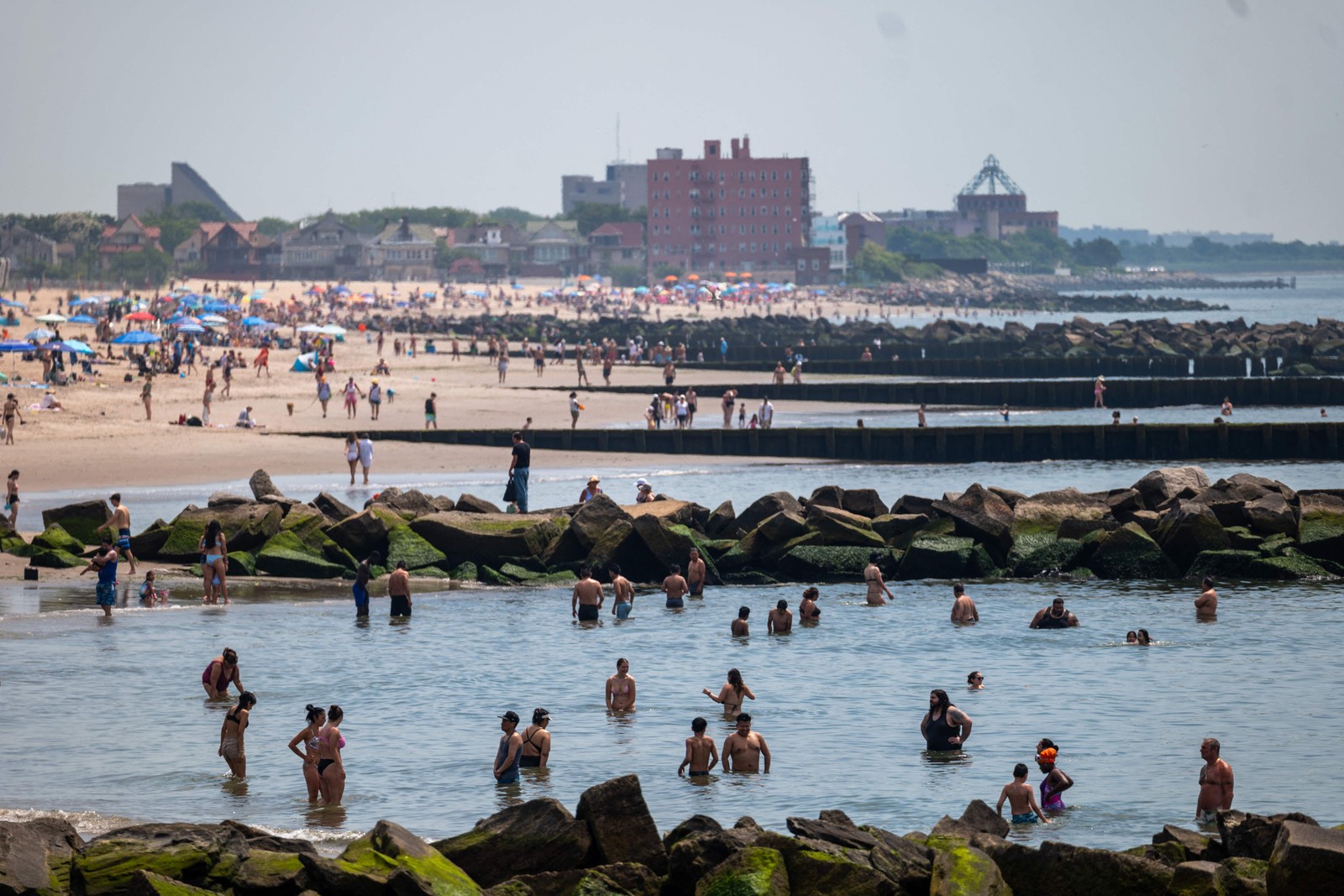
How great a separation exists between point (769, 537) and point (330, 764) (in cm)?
1580

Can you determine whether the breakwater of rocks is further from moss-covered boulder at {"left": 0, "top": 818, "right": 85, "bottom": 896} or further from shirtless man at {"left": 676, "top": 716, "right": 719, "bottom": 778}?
moss-covered boulder at {"left": 0, "top": 818, "right": 85, "bottom": 896}

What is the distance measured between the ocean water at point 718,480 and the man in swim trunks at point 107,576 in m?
7.98

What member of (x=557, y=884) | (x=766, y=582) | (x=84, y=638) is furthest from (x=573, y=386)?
(x=557, y=884)

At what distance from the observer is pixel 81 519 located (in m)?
31.6

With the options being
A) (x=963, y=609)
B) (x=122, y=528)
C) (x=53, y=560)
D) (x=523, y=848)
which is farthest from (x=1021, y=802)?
(x=53, y=560)

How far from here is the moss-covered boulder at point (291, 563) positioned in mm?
30719

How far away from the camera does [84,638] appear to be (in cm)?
2491

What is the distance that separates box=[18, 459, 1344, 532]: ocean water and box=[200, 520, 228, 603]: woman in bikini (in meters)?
6.94

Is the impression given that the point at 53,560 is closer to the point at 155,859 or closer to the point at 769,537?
the point at 769,537

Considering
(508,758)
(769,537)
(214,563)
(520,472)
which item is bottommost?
(508,758)

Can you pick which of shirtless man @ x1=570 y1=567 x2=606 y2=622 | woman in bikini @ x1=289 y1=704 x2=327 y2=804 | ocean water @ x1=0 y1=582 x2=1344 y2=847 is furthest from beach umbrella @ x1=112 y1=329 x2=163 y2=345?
woman in bikini @ x1=289 y1=704 x2=327 y2=804

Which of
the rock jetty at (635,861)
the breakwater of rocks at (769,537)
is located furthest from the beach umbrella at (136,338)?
the rock jetty at (635,861)

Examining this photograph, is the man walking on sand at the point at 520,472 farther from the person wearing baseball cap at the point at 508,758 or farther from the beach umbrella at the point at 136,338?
the beach umbrella at the point at 136,338

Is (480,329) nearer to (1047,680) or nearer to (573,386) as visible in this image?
(573,386)
